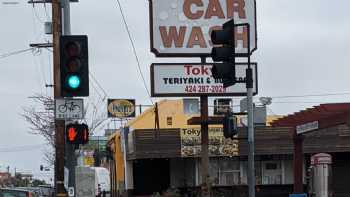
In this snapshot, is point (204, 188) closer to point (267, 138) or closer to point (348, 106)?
point (348, 106)

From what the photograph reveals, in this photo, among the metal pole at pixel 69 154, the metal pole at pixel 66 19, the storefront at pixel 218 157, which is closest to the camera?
the metal pole at pixel 69 154

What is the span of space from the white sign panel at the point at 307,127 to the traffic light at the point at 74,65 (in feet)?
28.4

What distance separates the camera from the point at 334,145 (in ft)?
110

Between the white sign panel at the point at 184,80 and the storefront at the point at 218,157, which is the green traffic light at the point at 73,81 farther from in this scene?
the storefront at the point at 218,157

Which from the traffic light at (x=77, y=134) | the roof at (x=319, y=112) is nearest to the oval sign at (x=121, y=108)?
the roof at (x=319, y=112)

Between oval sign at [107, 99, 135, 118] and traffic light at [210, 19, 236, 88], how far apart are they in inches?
1547

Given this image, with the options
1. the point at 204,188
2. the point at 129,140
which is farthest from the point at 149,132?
the point at 204,188

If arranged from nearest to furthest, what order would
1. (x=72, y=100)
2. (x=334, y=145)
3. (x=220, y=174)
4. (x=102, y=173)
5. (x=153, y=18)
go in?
Answer: (x=72, y=100), (x=153, y=18), (x=334, y=145), (x=220, y=174), (x=102, y=173)

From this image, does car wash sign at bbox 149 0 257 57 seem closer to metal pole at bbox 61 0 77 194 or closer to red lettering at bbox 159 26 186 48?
red lettering at bbox 159 26 186 48

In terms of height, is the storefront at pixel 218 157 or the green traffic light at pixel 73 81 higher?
the green traffic light at pixel 73 81

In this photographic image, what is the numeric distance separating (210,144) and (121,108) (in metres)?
19.8

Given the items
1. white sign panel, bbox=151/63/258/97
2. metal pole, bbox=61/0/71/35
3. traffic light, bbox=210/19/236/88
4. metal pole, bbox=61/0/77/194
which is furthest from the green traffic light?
white sign panel, bbox=151/63/258/97

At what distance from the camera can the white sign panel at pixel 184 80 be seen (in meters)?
18.8

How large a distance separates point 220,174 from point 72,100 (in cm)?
2082
